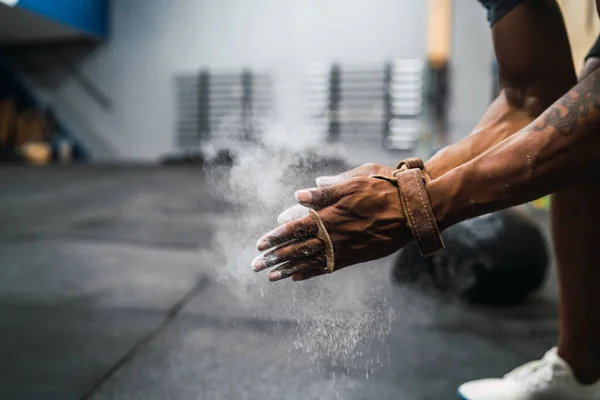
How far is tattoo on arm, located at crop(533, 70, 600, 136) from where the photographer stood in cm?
51

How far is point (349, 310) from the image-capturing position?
0.70 m

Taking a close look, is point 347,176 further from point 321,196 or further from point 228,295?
point 228,295

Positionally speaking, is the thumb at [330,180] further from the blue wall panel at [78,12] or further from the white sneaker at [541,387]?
the blue wall panel at [78,12]

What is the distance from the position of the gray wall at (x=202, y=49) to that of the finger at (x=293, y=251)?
17.7ft

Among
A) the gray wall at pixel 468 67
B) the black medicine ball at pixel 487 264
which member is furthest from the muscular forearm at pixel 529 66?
the gray wall at pixel 468 67

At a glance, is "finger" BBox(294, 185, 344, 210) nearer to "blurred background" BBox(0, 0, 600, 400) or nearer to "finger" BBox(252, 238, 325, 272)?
"finger" BBox(252, 238, 325, 272)

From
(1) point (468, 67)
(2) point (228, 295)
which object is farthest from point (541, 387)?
(1) point (468, 67)

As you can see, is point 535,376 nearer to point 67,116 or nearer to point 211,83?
point 211,83

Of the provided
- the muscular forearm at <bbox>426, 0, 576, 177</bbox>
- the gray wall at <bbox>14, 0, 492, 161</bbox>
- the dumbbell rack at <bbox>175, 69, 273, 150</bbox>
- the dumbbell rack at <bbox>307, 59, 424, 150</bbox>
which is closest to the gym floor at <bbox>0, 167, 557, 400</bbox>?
the muscular forearm at <bbox>426, 0, 576, 177</bbox>

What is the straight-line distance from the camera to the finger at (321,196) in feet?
1.77

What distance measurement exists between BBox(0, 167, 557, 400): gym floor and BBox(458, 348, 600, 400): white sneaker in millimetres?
49

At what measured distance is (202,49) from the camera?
276 inches

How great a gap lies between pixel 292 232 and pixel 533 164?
267 millimetres

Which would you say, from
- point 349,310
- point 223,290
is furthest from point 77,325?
point 349,310
